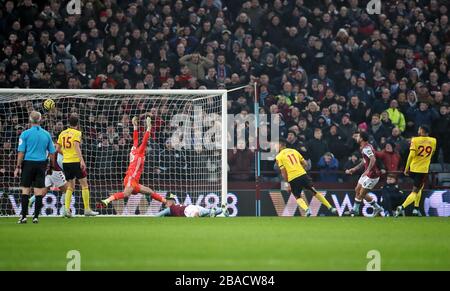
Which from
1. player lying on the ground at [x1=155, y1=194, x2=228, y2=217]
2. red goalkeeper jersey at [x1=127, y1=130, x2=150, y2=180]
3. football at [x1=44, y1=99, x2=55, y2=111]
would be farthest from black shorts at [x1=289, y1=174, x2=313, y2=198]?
football at [x1=44, y1=99, x2=55, y2=111]

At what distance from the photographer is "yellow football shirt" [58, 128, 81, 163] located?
19.8 metres

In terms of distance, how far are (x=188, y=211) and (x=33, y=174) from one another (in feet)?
13.4

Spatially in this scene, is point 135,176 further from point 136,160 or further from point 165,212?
point 165,212

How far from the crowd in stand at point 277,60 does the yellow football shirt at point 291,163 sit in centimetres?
192

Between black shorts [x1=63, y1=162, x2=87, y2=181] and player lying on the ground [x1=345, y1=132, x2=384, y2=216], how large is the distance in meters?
6.02

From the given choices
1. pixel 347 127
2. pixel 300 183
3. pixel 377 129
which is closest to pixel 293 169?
pixel 300 183

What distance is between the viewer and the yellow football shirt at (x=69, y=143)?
19.8 metres

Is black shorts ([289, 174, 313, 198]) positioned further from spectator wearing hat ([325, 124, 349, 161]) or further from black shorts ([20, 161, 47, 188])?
black shorts ([20, 161, 47, 188])

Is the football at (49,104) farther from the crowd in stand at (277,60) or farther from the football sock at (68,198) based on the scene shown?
the football sock at (68,198)

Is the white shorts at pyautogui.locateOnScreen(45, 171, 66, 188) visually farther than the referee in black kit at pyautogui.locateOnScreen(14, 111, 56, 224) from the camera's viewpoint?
Yes

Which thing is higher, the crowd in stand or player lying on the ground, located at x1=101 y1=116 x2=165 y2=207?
the crowd in stand

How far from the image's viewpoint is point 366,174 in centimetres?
2169

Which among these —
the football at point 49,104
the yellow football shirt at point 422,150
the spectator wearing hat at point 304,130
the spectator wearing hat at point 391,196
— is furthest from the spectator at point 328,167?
the football at point 49,104

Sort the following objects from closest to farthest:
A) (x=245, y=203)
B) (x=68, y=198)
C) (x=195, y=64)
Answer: (x=68, y=198) → (x=245, y=203) → (x=195, y=64)
